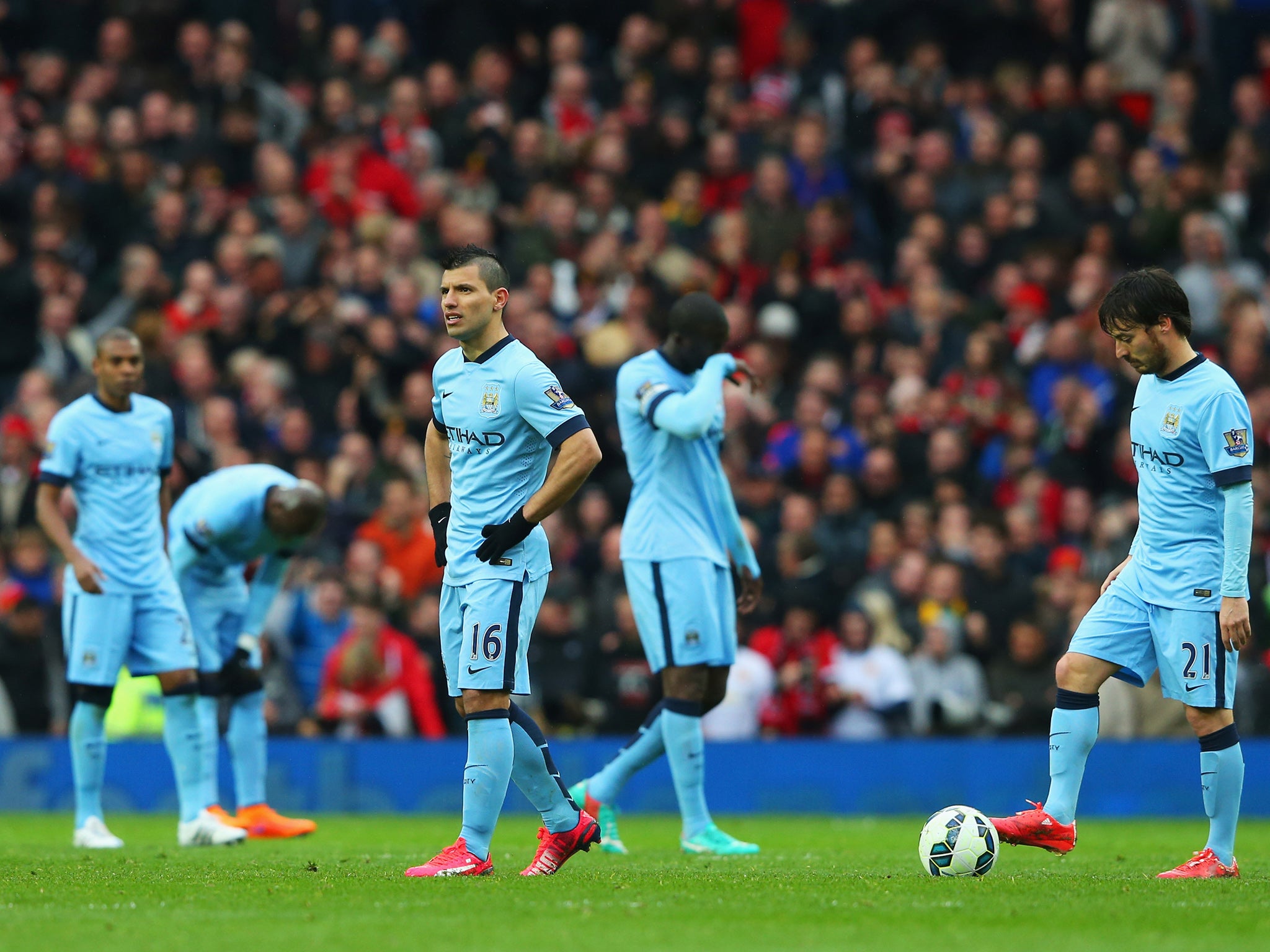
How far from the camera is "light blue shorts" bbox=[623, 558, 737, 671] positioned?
10609mm

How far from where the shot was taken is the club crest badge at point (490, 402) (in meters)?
8.42

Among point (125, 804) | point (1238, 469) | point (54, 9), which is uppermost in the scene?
point (54, 9)

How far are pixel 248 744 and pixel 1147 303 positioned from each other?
22.2ft

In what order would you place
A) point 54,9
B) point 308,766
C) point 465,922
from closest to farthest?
point 465,922, point 308,766, point 54,9

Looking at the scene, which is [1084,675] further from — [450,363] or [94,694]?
[94,694]

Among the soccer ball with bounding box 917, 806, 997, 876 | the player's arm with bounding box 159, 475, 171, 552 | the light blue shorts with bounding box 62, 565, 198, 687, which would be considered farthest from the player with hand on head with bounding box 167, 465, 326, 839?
the soccer ball with bounding box 917, 806, 997, 876

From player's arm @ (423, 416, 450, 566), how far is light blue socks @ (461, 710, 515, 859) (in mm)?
842

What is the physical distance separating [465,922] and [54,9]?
19.7 metres

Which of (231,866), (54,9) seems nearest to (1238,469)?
(231,866)

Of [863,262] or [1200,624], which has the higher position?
[863,262]

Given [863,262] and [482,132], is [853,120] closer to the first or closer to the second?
[863,262]

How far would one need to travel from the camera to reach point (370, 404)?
18.8m

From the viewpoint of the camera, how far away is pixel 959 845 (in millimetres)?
8641

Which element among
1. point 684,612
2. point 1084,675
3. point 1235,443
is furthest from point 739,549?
point 1235,443
